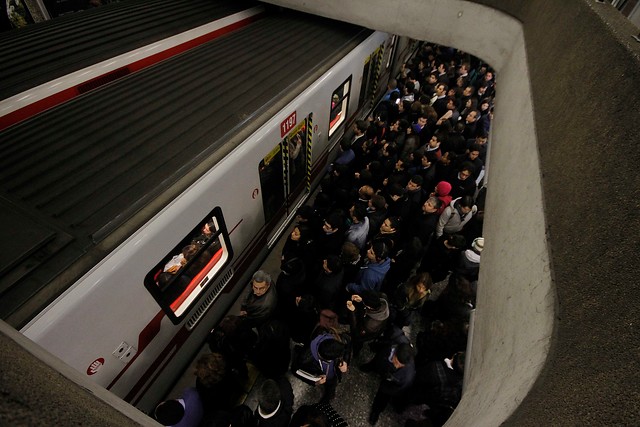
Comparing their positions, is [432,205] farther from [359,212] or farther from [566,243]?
[566,243]

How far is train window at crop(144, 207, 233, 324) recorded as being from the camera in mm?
2359

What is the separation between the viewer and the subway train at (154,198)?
183 centimetres

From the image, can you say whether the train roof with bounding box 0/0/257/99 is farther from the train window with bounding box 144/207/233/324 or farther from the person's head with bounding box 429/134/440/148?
the person's head with bounding box 429/134/440/148

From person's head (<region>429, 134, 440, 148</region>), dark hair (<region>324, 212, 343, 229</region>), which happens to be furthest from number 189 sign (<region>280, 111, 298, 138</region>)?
person's head (<region>429, 134, 440, 148</region>)

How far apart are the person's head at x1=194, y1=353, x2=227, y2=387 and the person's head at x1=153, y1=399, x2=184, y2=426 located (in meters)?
0.23

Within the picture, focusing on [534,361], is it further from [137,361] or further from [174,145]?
[174,145]

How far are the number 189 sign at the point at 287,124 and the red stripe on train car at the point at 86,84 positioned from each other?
1.84 metres

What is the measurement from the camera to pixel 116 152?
2492 mm

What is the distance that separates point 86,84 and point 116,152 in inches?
49.4

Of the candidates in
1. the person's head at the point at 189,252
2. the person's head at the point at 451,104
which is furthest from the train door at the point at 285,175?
the person's head at the point at 451,104

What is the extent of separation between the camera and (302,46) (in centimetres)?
451

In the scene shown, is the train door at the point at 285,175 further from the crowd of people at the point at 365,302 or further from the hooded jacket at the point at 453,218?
the hooded jacket at the point at 453,218

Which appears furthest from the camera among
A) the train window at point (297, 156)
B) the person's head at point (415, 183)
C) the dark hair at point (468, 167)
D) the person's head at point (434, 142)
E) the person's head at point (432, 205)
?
the person's head at point (434, 142)

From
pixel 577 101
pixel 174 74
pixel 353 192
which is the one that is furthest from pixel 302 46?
pixel 577 101
